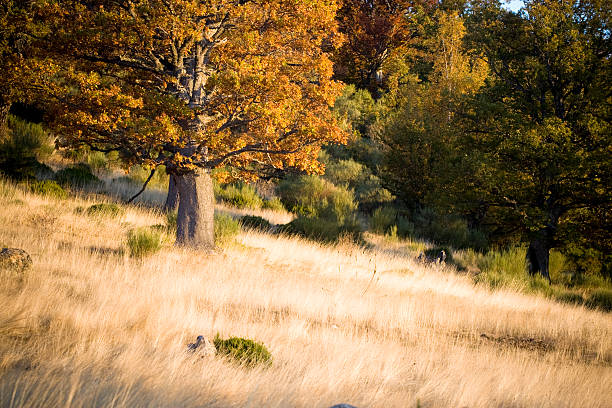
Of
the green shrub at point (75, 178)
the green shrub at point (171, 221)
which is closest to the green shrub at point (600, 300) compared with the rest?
the green shrub at point (171, 221)

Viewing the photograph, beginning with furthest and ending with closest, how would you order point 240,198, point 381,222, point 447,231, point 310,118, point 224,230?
point 447,231
point 381,222
point 240,198
point 224,230
point 310,118

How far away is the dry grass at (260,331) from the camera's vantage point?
358 centimetres

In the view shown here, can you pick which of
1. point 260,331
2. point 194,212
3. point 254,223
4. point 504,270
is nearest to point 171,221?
point 194,212

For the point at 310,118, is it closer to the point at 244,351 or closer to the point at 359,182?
the point at 244,351

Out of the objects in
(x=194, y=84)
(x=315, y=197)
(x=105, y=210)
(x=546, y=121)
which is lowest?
(x=105, y=210)

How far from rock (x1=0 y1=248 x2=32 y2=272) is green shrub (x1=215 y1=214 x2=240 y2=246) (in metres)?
4.84

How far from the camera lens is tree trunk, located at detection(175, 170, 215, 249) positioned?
9414 millimetres

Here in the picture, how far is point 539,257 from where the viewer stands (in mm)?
15258

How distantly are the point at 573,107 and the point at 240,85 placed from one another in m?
11.3

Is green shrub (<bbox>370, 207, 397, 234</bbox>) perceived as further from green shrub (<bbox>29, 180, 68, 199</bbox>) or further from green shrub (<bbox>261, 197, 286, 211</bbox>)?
green shrub (<bbox>29, 180, 68, 199</bbox>)

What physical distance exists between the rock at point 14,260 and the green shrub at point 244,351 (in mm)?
2828

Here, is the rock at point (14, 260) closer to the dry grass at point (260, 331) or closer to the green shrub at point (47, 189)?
the dry grass at point (260, 331)

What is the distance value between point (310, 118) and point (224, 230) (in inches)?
141

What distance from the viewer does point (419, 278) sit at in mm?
11156
